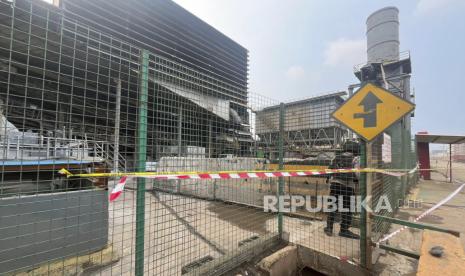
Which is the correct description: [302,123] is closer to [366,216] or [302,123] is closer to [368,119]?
[368,119]

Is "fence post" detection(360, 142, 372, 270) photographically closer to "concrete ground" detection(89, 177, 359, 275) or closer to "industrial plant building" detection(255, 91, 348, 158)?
"concrete ground" detection(89, 177, 359, 275)

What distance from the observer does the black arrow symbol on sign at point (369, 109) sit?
9.33ft

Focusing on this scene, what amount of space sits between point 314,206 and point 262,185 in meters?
1.53

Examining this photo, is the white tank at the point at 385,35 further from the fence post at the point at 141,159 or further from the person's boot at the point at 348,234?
the fence post at the point at 141,159

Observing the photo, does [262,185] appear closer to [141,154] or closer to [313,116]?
[313,116]

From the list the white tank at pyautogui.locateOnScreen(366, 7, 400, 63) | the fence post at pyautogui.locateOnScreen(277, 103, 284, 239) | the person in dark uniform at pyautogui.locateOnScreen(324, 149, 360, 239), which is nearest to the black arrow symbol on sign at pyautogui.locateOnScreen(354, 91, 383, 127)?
the fence post at pyautogui.locateOnScreen(277, 103, 284, 239)

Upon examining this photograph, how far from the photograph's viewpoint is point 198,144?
3.12 meters

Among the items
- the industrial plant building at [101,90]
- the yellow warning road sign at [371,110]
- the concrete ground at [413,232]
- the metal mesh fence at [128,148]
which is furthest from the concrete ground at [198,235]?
the yellow warning road sign at [371,110]

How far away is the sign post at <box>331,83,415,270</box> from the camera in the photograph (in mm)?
2725

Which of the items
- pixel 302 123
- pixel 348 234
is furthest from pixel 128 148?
pixel 348 234

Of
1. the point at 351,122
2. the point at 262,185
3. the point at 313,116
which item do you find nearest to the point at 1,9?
the point at 351,122

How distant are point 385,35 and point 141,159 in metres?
14.4

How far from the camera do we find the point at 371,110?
9.43 feet

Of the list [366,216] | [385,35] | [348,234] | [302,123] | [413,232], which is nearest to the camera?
[366,216]
